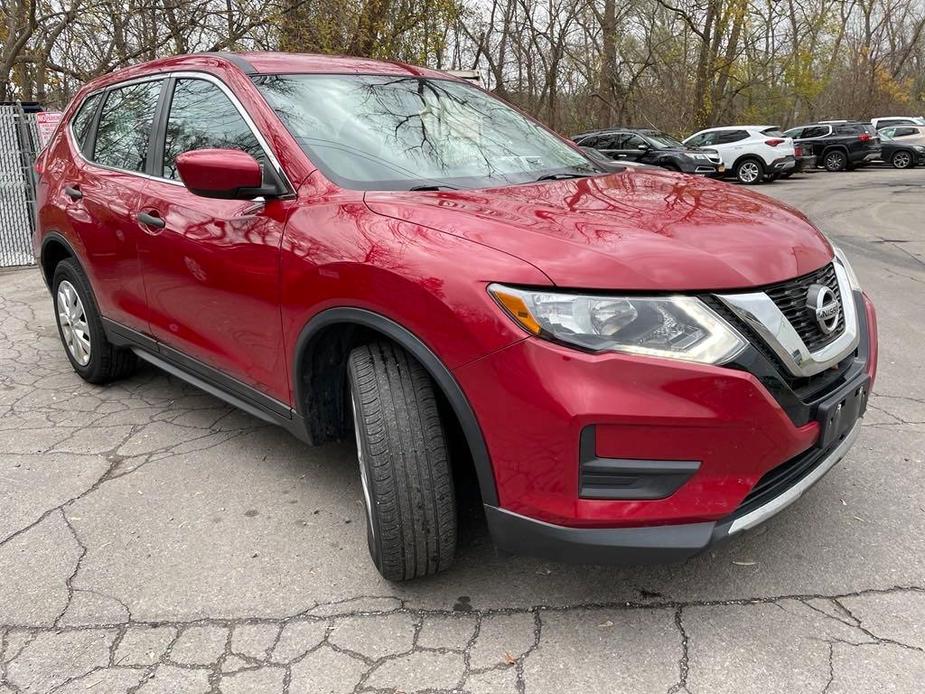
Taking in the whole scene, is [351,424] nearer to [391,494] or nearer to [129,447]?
[391,494]

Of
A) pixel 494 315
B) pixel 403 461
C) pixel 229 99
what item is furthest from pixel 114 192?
pixel 494 315

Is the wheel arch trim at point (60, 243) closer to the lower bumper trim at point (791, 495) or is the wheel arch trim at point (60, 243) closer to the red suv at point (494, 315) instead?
the red suv at point (494, 315)

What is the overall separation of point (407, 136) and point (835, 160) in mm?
25086

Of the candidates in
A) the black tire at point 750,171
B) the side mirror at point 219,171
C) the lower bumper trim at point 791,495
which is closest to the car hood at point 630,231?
the side mirror at point 219,171

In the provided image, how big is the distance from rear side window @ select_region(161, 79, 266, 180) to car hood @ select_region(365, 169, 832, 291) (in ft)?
2.76

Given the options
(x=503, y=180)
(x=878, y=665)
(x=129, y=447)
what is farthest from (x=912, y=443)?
(x=129, y=447)

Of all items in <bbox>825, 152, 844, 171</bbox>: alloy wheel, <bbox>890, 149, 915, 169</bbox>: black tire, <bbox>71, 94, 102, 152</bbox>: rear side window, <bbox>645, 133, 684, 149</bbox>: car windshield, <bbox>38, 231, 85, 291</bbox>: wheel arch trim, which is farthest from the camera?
<bbox>890, 149, 915, 169</bbox>: black tire

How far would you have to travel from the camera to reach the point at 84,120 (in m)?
4.26

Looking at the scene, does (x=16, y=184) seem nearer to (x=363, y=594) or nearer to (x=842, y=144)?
→ (x=363, y=594)

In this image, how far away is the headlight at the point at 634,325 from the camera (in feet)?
6.04

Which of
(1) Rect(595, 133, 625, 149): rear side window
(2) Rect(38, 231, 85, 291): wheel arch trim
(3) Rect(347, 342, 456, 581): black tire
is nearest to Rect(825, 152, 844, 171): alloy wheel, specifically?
(1) Rect(595, 133, 625, 149): rear side window

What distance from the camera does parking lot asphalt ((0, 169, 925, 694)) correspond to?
80.9 inches

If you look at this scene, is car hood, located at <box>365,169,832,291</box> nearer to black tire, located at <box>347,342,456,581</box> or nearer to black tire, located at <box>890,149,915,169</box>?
black tire, located at <box>347,342,456,581</box>

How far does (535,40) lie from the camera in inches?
1178
